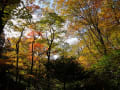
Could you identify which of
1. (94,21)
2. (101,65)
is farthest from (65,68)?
(94,21)

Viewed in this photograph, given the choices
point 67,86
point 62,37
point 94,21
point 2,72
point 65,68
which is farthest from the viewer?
point 62,37

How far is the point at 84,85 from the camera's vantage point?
7.18 meters

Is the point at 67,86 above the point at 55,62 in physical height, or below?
below

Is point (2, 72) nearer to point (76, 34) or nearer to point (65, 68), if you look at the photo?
point (65, 68)

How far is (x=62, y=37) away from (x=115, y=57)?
1121 cm

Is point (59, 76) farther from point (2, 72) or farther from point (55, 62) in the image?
point (2, 72)

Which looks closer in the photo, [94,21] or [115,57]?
[115,57]

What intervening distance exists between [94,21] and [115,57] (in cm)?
467

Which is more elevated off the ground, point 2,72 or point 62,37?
point 62,37

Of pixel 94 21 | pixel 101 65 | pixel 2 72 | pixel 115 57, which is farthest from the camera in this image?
pixel 2 72

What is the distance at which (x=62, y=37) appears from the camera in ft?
54.2

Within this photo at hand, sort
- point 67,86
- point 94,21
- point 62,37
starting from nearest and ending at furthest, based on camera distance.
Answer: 1. point 67,86
2. point 94,21
3. point 62,37

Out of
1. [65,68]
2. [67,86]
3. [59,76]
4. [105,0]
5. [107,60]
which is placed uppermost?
[105,0]

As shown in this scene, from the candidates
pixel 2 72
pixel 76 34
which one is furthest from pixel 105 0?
pixel 2 72
